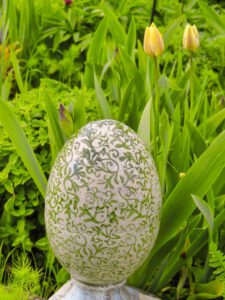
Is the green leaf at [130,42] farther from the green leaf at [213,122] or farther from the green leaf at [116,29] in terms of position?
the green leaf at [213,122]

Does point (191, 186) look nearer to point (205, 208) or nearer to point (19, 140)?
point (205, 208)

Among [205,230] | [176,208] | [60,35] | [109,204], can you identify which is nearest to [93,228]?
[109,204]

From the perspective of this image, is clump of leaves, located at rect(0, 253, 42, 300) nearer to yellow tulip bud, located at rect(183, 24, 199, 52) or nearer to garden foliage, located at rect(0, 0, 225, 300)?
garden foliage, located at rect(0, 0, 225, 300)

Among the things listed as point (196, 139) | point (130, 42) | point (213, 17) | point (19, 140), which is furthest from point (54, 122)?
point (213, 17)

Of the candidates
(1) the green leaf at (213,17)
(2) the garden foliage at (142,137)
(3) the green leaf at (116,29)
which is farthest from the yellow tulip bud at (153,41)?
(1) the green leaf at (213,17)

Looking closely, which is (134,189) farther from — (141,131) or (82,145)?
(141,131)

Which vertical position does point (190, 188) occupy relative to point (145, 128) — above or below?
below

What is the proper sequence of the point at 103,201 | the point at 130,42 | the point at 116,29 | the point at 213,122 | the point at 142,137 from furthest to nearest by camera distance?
the point at 116,29 < the point at 130,42 < the point at 213,122 < the point at 142,137 < the point at 103,201
